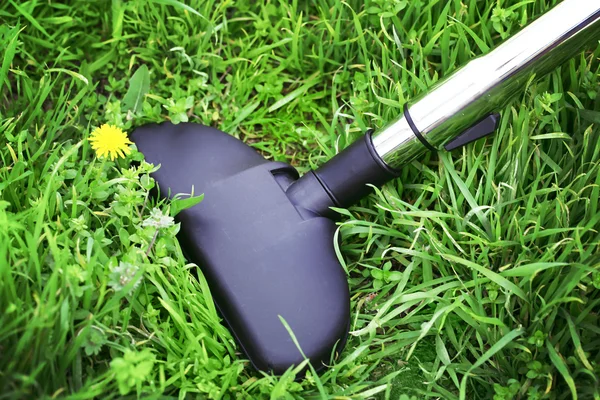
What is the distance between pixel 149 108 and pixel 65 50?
287 millimetres

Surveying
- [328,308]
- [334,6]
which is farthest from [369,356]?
[334,6]

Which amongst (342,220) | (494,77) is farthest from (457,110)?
(342,220)

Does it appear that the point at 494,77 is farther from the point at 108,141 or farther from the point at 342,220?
the point at 108,141

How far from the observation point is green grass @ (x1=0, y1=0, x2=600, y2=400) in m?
1.21

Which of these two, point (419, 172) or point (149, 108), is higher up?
point (149, 108)

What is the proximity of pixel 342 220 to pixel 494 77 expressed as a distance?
0.52 meters

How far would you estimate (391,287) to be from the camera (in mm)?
1467

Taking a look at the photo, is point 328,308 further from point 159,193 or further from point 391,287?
point 159,193

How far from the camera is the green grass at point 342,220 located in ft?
3.95

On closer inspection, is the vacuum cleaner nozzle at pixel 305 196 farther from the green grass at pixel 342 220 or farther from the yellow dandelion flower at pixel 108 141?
the yellow dandelion flower at pixel 108 141

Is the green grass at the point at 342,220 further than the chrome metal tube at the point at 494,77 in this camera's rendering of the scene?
No

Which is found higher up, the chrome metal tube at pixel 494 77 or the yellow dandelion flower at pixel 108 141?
the yellow dandelion flower at pixel 108 141

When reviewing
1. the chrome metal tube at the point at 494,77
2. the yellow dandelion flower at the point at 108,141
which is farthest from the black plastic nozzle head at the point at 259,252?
the chrome metal tube at the point at 494,77

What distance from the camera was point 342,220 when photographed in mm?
1543
